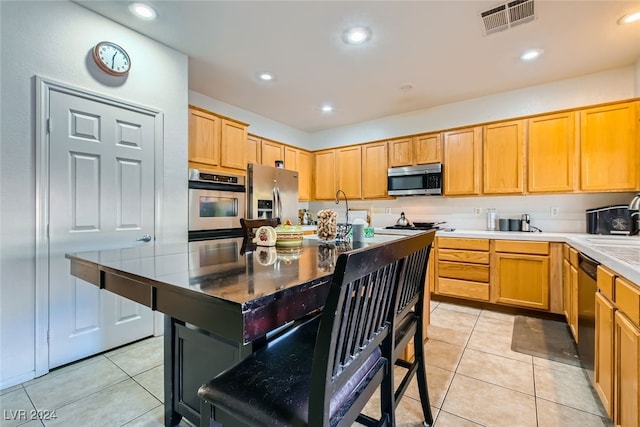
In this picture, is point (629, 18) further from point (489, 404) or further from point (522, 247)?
point (489, 404)

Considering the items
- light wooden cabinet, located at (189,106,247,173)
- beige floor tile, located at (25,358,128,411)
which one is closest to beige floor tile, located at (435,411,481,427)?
beige floor tile, located at (25,358,128,411)

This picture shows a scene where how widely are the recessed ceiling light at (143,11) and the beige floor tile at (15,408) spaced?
8.89 feet

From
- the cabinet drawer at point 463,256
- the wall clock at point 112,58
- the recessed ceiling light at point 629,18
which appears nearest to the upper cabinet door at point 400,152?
the cabinet drawer at point 463,256

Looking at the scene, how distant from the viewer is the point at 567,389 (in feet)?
5.86

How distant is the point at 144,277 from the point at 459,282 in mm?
3404

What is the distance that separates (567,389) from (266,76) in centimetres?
371

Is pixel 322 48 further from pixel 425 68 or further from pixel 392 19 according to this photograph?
pixel 425 68

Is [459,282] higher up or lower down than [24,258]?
lower down

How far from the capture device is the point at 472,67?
2.95m

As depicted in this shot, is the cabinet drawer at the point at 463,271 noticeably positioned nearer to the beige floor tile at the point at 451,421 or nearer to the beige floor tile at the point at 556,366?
the beige floor tile at the point at 556,366

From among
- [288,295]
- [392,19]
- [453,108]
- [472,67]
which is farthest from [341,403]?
[453,108]

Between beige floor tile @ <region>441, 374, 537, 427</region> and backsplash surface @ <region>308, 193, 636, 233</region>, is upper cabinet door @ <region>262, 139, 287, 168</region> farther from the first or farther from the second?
beige floor tile @ <region>441, 374, 537, 427</region>

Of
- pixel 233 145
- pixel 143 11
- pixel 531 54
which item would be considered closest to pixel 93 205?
pixel 143 11

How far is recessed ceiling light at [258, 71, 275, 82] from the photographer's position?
309 cm
